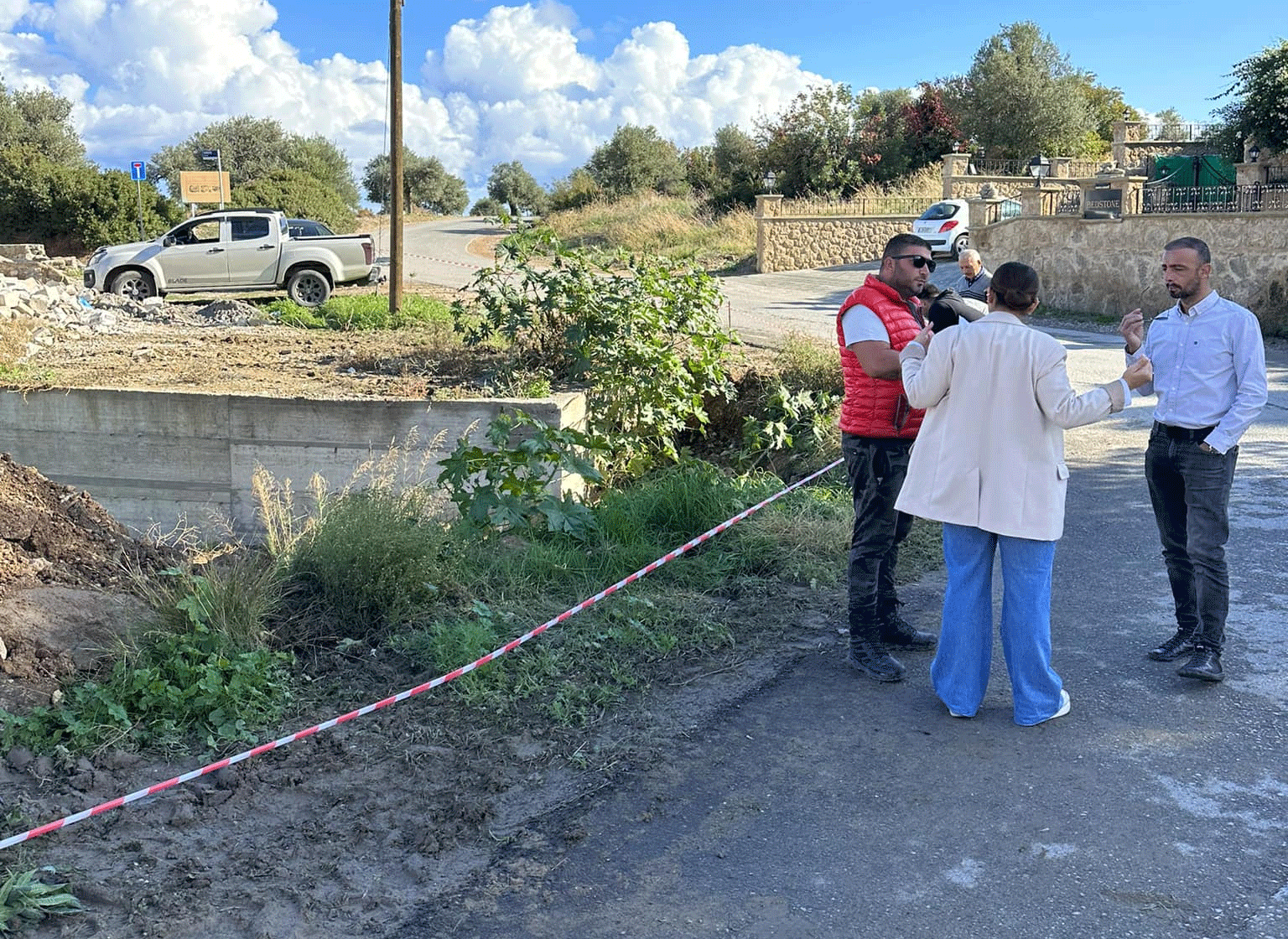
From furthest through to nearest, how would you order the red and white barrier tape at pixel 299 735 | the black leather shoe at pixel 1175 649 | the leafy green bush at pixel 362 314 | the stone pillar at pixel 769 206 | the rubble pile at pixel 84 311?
the stone pillar at pixel 769 206 → the leafy green bush at pixel 362 314 → the rubble pile at pixel 84 311 → the black leather shoe at pixel 1175 649 → the red and white barrier tape at pixel 299 735

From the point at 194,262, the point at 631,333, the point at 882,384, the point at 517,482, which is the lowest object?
the point at 517,482

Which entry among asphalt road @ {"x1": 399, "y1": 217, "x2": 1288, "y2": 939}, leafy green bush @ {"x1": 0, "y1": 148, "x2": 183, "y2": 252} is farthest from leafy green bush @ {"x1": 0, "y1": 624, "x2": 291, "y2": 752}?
leafy green bush @ {"x1": 0, "y1": 148, "x2": 183, "y2": 252}

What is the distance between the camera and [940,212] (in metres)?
28.8

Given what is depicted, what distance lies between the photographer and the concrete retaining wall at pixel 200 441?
463 inches

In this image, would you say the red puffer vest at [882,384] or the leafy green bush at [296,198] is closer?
the red puffer vest at [882,384]

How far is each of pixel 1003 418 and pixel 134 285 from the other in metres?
20.6

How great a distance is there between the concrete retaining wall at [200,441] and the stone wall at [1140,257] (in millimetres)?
13245

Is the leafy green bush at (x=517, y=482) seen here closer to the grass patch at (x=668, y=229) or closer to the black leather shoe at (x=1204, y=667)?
the black leather shoe at (x=1204, y=667)

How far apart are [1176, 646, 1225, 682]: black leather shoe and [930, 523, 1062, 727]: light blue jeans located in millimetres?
783

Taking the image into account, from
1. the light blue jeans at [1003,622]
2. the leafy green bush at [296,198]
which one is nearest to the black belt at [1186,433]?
the light blue jeans at [1003,622]

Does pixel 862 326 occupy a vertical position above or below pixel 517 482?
above

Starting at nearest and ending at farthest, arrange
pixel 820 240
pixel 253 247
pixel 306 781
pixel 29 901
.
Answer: pixel 29 901, pixel 306 781, pixel 253 247, pixel 820 240

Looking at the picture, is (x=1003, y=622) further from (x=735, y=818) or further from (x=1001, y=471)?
(x=735, y=818)

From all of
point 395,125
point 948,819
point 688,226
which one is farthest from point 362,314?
point 688,226
